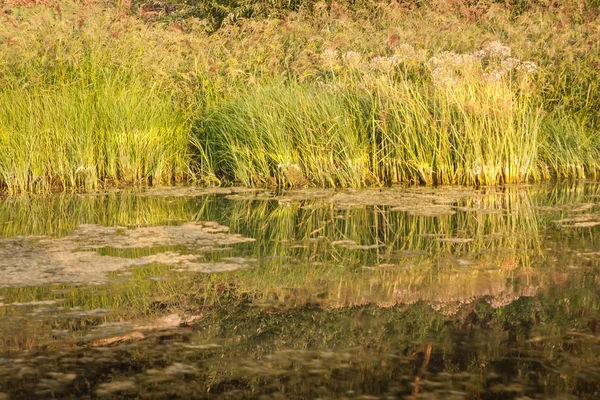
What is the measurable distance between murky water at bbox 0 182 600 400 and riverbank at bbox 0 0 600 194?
123cm

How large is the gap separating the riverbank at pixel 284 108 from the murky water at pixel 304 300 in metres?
1.23

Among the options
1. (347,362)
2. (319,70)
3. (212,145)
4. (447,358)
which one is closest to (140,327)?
(347,362)

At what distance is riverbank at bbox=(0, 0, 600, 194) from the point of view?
8.67m

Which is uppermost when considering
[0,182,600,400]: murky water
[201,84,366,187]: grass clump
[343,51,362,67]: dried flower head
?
[343,51,362,67]: dried flower head

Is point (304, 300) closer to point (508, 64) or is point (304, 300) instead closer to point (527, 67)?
point (508, 64)

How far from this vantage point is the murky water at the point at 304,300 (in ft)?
11.6

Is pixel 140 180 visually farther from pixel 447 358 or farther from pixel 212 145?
pixel 447 358

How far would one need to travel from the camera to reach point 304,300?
470 centimetres

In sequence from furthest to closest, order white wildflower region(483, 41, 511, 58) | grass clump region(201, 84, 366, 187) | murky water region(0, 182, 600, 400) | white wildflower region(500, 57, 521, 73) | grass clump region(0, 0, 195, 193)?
white wildflower region(483, 41, 511, 58) < white wildflower region(500, 57, 521, 73) < grass clump region(201, 84, 366, 187) < grass clump region(0, 0, 195, 193) < murky water region(0, 182, 600, 400)

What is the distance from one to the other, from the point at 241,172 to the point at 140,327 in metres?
4.86

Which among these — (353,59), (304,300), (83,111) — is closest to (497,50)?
(353,59)

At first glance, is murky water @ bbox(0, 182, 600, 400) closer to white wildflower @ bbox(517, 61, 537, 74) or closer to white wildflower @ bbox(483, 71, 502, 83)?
white wildflower @ bbox(483, 71, 502, 83)

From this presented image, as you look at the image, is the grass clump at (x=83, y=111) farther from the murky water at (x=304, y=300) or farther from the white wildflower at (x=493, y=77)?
the white wildflower at (x=493, y=77)

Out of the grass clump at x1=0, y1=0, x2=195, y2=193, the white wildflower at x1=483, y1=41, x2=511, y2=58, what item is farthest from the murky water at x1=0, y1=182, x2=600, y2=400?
the white wildflower at x1=483, y1=41, x2=511, y2=58
